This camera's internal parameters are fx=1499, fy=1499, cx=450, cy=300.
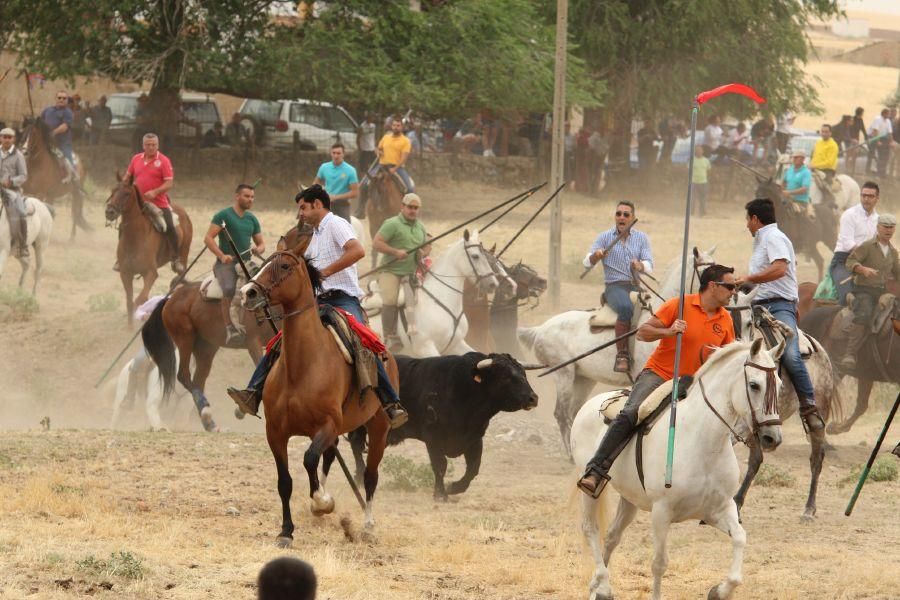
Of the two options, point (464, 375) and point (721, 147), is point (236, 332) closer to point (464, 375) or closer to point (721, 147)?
point (464, 375)

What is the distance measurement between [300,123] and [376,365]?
25772 millimetres

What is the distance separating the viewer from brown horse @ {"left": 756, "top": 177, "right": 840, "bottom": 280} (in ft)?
82.9

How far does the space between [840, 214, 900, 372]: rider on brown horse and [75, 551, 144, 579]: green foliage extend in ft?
28.9

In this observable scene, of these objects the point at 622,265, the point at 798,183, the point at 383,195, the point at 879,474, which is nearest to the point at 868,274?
the point at 879,474

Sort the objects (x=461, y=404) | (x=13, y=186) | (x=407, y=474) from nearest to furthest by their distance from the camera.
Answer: (x=461, y=404)
(x=407, y=474)
(x=13, y=186)

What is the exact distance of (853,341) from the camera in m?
15.9

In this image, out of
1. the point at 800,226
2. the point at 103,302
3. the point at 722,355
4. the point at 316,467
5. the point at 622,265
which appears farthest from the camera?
the point at 800,226

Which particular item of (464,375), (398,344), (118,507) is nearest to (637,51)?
(398,344)

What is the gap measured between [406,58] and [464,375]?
64.9 ft

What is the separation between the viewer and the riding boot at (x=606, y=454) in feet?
30.2

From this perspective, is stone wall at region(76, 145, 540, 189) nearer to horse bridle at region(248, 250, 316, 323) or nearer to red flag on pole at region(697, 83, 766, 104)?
horse bridle at region(248, 250, 316, 323)

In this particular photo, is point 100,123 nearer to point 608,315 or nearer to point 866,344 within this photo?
point 608,315

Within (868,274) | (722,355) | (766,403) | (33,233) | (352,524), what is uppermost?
(722,355)

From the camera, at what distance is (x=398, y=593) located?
917 centimetres
